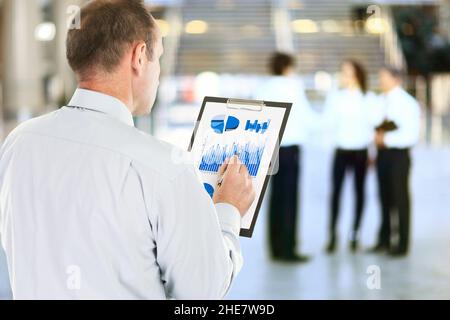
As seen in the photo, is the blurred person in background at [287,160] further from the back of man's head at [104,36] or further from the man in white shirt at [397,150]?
the back of man's head at [104,36]

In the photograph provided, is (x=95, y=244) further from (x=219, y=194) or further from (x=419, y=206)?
(x=419, y=206)

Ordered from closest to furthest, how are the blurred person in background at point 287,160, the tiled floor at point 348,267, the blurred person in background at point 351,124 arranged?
Answer: the tiled floor at point 348,267
the blurred person in background at point 287,160
the blurred person in background at point 351,124

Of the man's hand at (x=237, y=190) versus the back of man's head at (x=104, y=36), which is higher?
the back of man's head at (x=104, y=36)

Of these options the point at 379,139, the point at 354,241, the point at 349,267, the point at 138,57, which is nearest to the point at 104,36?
the point at 138,57

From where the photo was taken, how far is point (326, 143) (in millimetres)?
11875

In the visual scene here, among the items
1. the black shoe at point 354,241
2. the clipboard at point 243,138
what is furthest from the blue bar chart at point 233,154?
the black shoe at point 354,241

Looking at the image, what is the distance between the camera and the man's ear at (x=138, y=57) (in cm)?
107

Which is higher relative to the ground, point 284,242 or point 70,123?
point 70,123

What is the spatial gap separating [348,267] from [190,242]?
12.5ft

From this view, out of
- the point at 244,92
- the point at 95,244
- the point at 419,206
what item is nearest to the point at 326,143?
the point at 244,92

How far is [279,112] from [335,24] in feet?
63.0

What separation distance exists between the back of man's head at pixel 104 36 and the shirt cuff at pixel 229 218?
0.26 meters
